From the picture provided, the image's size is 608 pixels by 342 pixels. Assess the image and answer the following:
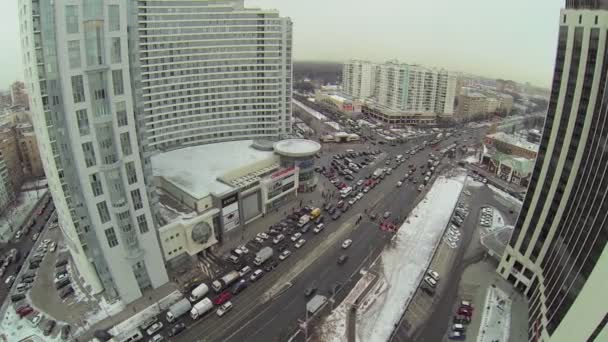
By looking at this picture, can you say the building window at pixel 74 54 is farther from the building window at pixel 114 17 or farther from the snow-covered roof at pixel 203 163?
the snow-covered roof at pixel 203 163

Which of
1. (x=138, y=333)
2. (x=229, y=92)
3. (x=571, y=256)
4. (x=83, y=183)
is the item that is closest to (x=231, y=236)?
(x=138, y=333)

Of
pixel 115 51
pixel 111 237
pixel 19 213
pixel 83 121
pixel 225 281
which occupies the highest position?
pixel 115 51

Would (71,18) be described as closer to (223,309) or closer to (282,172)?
(223,309)

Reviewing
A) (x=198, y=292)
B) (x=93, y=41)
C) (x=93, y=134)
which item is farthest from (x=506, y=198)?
(x=93, y=41)

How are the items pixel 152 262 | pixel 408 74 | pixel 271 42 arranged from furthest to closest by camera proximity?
1. pixel 408 74
2. pixel 271 42
3. pixel 152 262

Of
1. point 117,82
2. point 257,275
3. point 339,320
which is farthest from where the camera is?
point 257,275

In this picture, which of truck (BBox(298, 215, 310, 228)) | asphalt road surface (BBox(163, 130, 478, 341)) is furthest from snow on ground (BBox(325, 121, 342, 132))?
truck (BBox(298, 215, 310, 228))

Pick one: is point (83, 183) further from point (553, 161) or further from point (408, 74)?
point (408, 74)

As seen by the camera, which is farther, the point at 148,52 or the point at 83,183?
the point at 148,52
